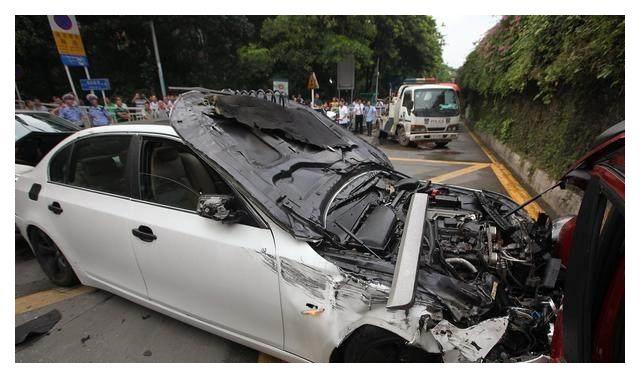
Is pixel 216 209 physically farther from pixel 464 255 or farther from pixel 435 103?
pixel 435 103

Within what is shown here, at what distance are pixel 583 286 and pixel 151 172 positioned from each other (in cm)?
254

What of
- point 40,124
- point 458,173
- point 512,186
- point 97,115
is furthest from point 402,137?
point 97,115

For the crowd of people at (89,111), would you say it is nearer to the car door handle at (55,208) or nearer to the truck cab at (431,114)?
the car door handle at (55,208)

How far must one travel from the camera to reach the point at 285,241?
1.79 meters

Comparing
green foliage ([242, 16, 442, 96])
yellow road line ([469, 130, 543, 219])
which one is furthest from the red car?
green foliage ([242, 16, 442, 96])

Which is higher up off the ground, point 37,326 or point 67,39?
point 67,39

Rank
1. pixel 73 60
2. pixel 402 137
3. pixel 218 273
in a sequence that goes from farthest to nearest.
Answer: pixel 402 137
pixel 73 60
pixel 218 273

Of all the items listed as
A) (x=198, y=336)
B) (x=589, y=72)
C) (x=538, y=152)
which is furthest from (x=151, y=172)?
(x=538, y=152)

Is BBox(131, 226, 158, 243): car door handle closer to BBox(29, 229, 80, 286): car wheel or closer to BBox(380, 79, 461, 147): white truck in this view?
BBox(29, 229, 80, 286): car wheel

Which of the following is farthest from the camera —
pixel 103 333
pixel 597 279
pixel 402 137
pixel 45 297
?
pixel 402 137

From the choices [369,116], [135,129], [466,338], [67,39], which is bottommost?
[369,116]

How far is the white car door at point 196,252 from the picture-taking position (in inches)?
72.6

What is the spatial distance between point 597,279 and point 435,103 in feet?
32.7

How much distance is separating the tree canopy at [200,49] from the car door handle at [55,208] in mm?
14552
